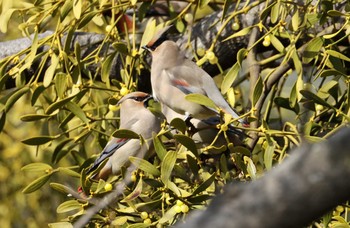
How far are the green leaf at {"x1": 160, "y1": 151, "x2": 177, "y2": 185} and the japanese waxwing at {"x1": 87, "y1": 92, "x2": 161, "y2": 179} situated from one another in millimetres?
297

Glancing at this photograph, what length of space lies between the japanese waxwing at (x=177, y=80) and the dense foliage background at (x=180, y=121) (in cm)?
5

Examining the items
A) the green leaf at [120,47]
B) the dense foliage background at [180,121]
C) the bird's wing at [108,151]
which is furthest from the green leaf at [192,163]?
the green leaf at [120,47]

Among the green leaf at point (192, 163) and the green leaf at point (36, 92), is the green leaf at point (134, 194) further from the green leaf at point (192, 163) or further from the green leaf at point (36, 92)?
the green leaf at point (36, 92)

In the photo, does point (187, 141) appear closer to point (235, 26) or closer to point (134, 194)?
point (134, 194)

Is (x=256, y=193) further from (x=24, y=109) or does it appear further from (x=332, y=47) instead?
(x=24, y=109)

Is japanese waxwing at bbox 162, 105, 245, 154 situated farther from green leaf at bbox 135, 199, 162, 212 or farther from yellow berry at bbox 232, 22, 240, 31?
yellow berry at bbox 232, 22, 240, 31

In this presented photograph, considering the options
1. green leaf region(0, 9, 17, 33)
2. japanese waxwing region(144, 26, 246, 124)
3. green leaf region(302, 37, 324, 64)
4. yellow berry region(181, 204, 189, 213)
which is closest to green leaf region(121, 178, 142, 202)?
yellow berry region(181, 204, 189, 213)

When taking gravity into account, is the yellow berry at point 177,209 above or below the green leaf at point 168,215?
above

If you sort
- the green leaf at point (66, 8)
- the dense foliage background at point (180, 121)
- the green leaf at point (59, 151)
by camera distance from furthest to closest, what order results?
the green leaf at point (59, 151), the green leaf at point (66, 8), the dense foliage background at point (180, 121)

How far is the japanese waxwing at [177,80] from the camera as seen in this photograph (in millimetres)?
2518

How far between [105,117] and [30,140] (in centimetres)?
30

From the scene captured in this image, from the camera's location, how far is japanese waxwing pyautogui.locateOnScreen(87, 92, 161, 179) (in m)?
2.45

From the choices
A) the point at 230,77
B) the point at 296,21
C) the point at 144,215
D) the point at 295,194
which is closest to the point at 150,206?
the point at 144,215

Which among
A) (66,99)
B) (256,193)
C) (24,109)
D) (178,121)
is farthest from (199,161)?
(24,109)
